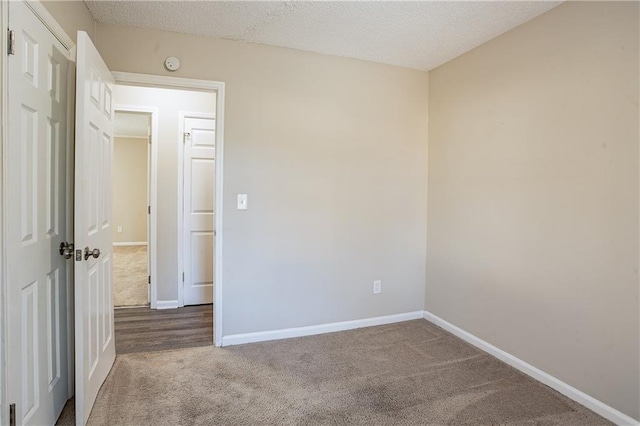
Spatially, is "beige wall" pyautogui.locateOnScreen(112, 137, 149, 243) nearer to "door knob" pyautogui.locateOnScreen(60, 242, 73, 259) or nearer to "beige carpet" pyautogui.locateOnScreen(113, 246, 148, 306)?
"beige carpet" pyautogui.locateOnScreen(113, 246, 148, 306)

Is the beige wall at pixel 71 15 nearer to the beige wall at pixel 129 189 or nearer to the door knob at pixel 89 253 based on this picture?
the door knob at pixel 89 253

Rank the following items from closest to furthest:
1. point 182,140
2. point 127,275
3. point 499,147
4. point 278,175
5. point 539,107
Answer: point 539,107, point 499,147, point 278,175, point 182,140, point 127,275

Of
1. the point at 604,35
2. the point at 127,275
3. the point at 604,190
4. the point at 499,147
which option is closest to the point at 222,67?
the point at 499,147

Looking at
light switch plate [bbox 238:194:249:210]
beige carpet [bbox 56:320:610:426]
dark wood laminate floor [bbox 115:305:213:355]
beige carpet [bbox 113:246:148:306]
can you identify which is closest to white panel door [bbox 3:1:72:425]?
beige carpet [bbox 56:320:610:426]

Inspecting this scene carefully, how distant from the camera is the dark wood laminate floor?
9.45ft

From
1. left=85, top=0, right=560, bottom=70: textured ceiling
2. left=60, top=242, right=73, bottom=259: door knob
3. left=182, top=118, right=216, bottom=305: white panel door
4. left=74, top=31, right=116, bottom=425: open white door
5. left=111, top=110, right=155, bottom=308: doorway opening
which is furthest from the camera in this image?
left=111, top=110, right=155, bottom=308: doorway opening

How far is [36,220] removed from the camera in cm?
165

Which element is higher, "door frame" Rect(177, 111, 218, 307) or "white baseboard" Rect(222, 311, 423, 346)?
"door frame" Rect(177, 111, 218, 307)

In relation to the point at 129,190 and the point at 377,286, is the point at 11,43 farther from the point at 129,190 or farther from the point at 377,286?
the point at 129,190

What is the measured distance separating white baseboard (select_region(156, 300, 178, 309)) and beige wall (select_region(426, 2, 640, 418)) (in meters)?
2.78

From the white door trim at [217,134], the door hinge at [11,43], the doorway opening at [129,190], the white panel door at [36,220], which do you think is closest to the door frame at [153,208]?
the white door trim at [217,134]

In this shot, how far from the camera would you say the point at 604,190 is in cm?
200

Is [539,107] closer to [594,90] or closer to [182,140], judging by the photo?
[594,90]

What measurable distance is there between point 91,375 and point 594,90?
10.6 feet
